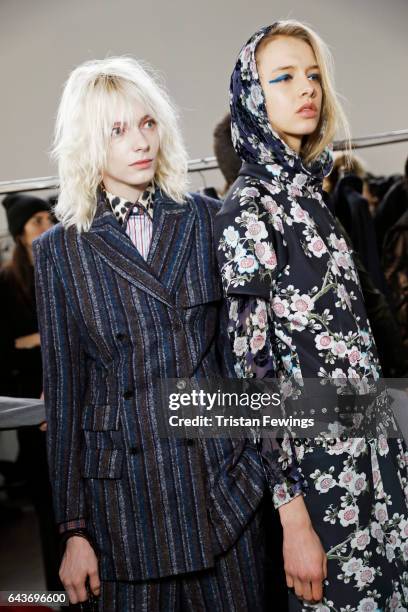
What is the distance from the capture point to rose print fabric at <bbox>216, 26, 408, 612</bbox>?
1.40 metres

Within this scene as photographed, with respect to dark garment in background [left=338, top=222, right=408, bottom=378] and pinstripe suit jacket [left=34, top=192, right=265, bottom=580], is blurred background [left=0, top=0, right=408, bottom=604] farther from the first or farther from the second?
pinstripe suit jacket [left=34, top=192, right=265, bottom=580]

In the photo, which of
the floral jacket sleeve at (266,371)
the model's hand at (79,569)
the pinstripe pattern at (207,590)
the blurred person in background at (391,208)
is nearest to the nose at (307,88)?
the floral jacket sleeve at (266,371)

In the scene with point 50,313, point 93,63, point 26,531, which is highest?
point 93,63

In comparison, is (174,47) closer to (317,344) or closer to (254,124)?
(254,124)

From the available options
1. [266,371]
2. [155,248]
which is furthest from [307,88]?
[266,371]

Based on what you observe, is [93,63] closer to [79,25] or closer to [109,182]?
[109,182]

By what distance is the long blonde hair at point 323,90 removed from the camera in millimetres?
1502

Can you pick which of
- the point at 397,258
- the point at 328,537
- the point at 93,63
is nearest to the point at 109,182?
the point at 93,63

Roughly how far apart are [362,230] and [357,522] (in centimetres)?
120

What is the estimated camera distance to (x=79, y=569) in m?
1.51

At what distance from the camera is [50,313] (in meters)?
1.54

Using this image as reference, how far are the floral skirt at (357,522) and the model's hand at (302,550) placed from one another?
0.04 m

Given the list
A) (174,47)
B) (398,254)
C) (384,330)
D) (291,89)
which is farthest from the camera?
(398,254)

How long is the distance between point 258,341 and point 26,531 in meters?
1.36
